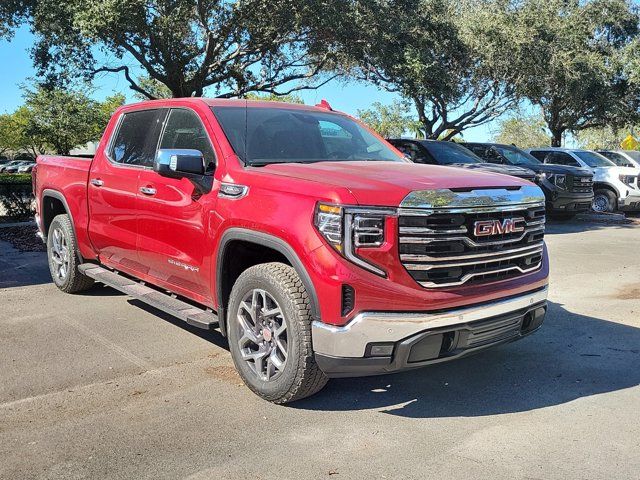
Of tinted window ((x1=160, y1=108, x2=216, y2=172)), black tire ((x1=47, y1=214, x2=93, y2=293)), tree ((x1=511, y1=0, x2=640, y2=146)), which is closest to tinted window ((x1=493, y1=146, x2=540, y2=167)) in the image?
tree ((x1=511, y1=0, x2=640, y2=146))

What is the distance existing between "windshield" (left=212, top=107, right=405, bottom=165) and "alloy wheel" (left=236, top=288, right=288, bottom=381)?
1.05m

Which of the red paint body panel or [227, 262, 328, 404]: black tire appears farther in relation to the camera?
[227, 262, 328, 404]: black tire

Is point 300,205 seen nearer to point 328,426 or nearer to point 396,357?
point 396,357

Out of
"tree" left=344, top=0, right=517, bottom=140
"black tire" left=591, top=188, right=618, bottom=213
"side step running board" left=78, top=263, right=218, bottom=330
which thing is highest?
"tree" left=344, top=0, right=517, bottom=140

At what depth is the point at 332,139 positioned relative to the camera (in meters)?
5.04

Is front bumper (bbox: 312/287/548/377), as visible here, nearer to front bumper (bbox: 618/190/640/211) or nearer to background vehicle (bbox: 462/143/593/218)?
background vehicle (bbox: 462/143/593/218)

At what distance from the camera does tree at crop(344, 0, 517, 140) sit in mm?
16578

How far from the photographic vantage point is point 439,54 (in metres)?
18.7

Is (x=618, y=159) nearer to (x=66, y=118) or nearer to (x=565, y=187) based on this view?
(x=565, y=187)

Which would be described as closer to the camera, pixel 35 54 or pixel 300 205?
pixel 300 205

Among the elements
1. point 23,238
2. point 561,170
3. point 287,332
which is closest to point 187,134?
point 287,332

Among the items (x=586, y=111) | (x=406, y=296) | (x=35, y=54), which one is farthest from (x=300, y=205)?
(x=586, y=111)

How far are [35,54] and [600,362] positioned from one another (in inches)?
634

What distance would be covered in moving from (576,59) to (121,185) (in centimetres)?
1995
